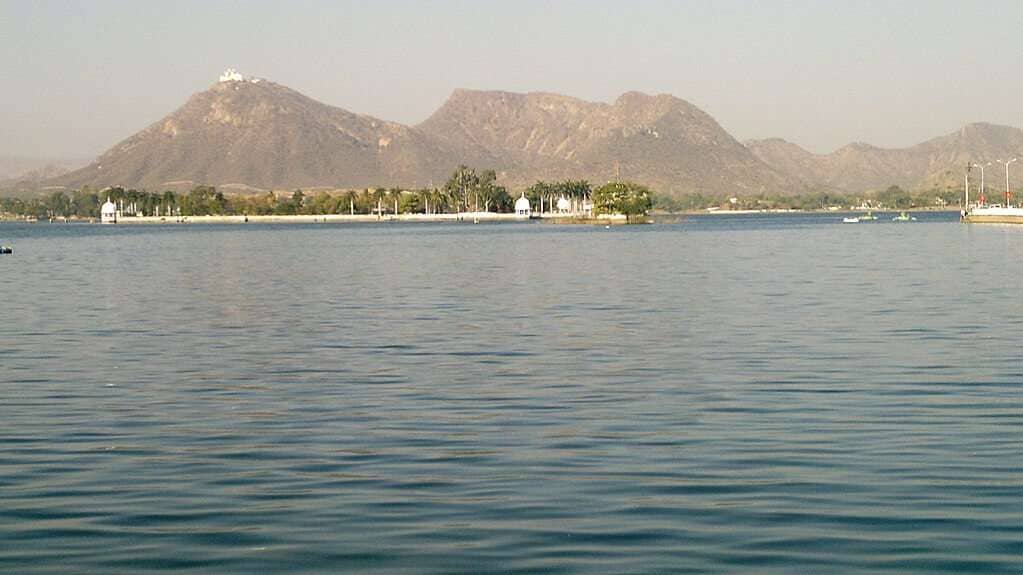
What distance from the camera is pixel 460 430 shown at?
85.1ft

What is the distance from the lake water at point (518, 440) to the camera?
1703 centimetres

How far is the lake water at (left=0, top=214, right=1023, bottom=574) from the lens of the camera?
1703 centimetres

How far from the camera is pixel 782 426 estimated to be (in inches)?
1012

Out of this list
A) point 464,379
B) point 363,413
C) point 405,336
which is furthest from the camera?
point 405,336

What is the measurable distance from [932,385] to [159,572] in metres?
20.3

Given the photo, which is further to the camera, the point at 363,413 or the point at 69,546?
the point at 363,413

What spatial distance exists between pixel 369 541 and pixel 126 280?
7236 cm

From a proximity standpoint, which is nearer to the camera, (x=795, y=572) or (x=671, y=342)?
(x=795, y=572)

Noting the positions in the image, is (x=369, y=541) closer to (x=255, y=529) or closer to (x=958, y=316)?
(x=255, y=529)

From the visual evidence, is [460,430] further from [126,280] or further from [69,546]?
[126,280]

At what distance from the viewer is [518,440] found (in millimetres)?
24641

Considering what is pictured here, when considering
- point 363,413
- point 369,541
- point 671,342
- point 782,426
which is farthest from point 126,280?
point 369,541

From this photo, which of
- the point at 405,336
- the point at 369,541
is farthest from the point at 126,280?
the point at 369,541

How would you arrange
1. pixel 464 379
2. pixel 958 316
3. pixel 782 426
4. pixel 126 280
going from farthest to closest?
pixel 126 280, pixel 958 316, pixel 464 379, pixel 782 426
